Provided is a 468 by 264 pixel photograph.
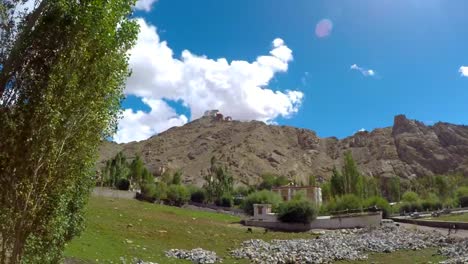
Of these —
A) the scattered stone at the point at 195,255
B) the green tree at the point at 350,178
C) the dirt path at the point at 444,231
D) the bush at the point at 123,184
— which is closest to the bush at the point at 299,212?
the dirt path at the point at 444,231

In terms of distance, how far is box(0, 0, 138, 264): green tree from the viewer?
866 centimetres

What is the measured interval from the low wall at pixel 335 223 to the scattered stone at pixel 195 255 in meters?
27.8

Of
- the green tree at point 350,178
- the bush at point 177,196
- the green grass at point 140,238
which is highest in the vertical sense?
the green tree at point 350,178

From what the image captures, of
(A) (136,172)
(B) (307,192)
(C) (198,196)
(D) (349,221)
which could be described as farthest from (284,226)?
(A) (136,172)

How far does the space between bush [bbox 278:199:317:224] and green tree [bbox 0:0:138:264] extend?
4926cm

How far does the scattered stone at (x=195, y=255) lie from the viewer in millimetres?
28316

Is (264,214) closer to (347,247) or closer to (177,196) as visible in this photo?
(347,247)

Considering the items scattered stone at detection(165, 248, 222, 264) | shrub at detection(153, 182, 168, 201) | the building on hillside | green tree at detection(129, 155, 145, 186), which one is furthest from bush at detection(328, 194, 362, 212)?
green tree at detection(129, 155, 145, 186)

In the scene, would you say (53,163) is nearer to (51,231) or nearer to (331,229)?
(51,231)

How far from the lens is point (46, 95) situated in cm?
873

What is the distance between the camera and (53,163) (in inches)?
357

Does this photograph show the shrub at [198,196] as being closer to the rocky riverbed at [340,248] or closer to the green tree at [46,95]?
the rocky riverbed at [340,248]

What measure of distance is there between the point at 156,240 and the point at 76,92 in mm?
26543

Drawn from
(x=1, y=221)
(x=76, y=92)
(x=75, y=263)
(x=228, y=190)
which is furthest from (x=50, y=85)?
(x=228, y=190)
